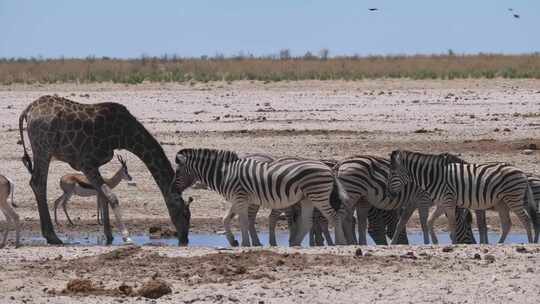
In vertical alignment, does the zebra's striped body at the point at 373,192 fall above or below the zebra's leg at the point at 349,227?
above

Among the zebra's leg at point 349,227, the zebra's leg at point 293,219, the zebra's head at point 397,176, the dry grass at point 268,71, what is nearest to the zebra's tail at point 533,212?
the zebra's head at point 397,176

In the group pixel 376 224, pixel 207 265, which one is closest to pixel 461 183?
pixel 376 224

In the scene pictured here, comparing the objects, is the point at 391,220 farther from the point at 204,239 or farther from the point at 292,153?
the point at 292,153

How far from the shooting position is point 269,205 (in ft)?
50.6

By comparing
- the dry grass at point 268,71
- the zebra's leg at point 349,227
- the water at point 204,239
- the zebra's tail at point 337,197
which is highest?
the zebra's tail at point 337,197

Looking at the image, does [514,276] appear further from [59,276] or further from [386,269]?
[59,276]

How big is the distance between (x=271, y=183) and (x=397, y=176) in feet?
5.35

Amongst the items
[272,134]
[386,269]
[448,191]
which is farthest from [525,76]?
[386,269]

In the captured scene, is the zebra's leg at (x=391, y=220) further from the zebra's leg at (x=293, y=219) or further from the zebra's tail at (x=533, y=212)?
the zebra's tail at (x=533, y=212)

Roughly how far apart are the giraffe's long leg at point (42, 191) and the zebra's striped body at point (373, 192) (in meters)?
3.26

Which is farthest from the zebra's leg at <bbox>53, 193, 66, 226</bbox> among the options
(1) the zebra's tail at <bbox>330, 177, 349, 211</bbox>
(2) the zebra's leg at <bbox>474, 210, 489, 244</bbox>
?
(2) the zebra's leg at <bbox>474, 210, 489, 244</bbox>

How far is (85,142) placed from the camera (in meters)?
16.4

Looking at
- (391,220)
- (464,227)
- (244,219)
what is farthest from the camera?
(391,220)

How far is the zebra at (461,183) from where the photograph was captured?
16172 millimetres
